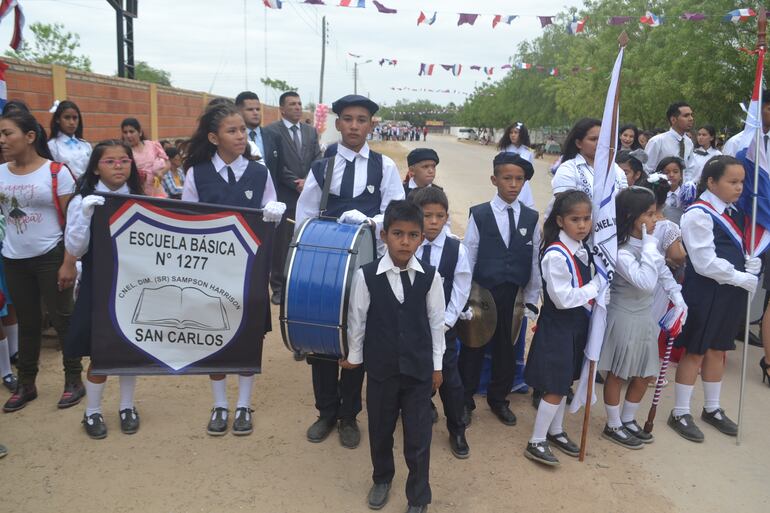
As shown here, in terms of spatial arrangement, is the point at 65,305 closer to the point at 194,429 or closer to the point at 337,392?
the point at 194,429

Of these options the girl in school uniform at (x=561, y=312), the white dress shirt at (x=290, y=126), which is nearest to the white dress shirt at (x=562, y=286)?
the girl in school uniform at (x=561, y=312)

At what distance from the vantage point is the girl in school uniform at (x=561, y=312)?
3527 millimetres

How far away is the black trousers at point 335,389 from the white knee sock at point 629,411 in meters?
1.81

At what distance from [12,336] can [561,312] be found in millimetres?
4186

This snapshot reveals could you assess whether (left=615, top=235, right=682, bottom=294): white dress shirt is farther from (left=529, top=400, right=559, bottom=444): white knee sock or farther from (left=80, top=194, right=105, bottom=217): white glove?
(left=80, top=194, right=105, bottom=217): white glove

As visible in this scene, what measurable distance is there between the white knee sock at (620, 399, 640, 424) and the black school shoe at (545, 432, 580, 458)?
48cm

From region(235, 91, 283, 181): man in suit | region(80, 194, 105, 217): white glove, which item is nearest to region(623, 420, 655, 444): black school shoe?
region(80, 194, 105, 217): white glove

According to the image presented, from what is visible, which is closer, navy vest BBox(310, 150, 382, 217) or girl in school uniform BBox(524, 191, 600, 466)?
girl in school uniform BBox(524, 191, 600, 466)

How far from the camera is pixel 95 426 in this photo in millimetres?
3773

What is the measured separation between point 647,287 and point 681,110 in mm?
3994

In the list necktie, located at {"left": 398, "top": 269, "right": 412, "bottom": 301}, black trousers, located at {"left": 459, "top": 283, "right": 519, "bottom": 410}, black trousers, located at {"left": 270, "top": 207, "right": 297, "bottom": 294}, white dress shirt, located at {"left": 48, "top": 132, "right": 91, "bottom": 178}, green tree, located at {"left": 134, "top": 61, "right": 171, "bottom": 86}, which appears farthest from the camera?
green tree, located at {"left": 134, "top": 61, "right": 171, "bottom": 86}

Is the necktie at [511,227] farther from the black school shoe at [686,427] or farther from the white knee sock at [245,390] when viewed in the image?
the white knee sock at [245,390]

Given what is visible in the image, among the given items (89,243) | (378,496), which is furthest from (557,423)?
(89,243)

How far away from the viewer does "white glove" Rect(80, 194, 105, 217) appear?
3471 mm
